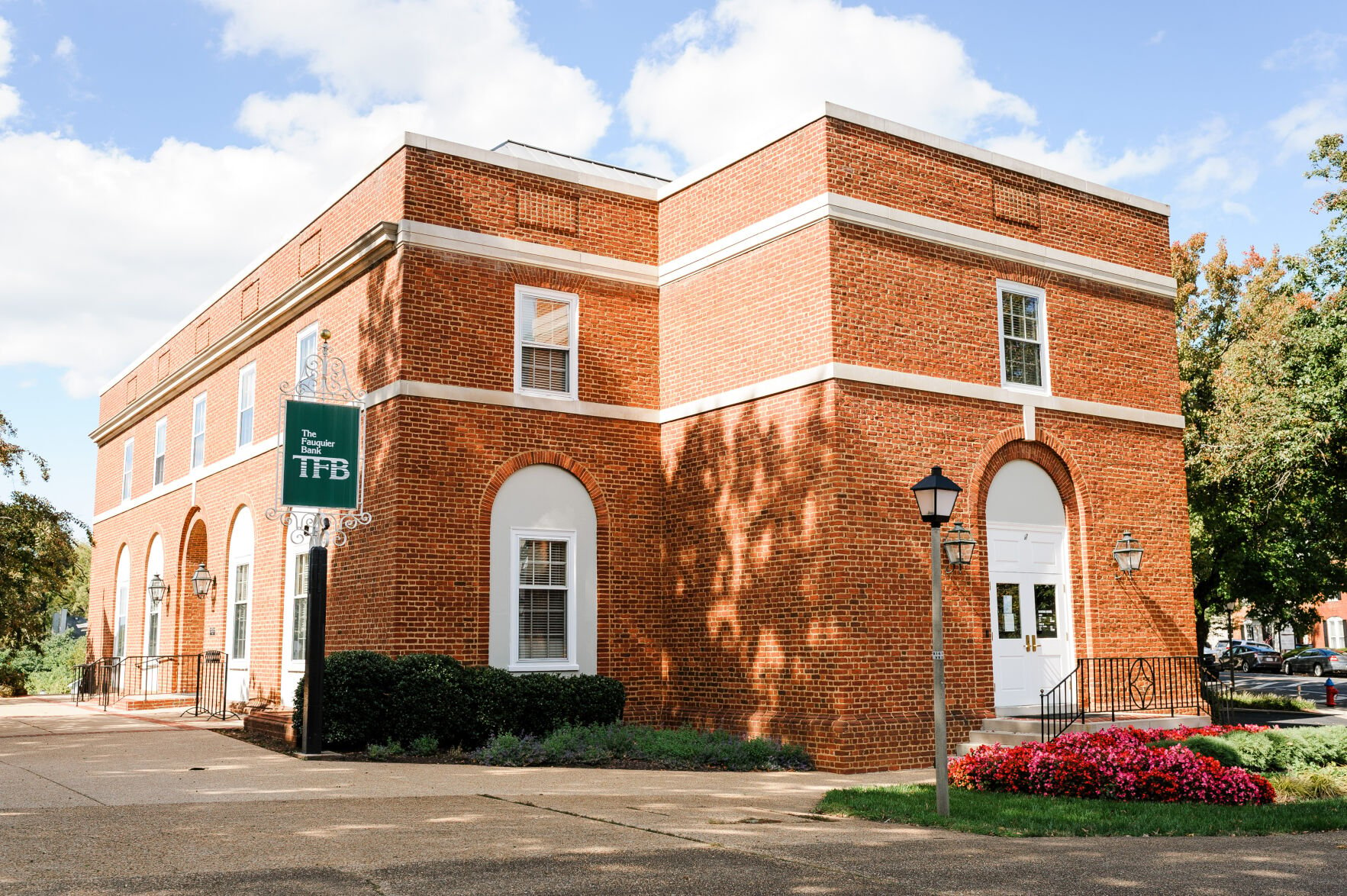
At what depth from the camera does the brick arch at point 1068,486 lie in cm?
1730

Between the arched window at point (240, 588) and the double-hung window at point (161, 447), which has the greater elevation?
the double-hung window at point (161, 447)

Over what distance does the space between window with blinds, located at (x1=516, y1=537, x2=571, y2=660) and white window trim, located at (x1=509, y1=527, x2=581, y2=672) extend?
0.03 meters

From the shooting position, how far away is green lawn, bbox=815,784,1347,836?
33.1ft

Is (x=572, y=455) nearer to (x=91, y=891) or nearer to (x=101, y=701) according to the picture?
(x=91, y=891)

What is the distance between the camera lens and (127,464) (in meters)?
31.2

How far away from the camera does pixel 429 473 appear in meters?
16.9

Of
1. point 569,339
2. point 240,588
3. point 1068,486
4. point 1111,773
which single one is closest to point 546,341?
point 569,339

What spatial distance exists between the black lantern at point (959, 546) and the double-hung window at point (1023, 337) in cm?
276

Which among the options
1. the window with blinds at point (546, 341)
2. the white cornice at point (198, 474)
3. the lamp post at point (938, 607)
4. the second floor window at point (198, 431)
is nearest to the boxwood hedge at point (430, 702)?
the window with blinds at point (546, 341)

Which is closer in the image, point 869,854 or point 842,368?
point 869,854

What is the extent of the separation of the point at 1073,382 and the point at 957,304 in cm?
245

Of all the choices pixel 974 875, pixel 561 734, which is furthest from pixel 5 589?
pixel 974 875

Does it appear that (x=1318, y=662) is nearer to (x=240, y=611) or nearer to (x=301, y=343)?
(x=240, y=611)

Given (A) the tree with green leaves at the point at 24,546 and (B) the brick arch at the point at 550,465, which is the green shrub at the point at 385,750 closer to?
(B) the brick arch at the point at 550,465
